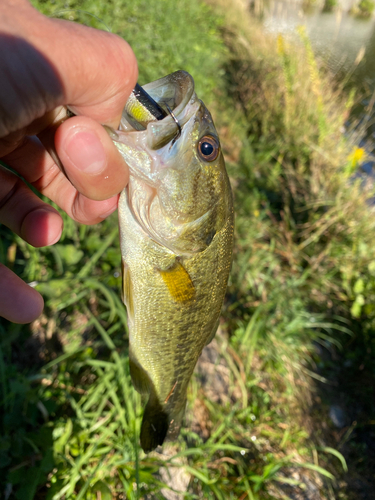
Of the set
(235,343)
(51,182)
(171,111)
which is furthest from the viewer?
(235,343)

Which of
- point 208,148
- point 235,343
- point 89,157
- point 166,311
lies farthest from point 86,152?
point 235,343

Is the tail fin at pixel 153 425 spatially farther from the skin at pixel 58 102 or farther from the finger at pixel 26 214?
the finger at pixel 26 214

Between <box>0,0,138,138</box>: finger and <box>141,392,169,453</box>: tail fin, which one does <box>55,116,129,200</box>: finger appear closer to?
<box>0,0,138,138</box>: finger

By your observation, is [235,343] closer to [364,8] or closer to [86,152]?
[86,152]

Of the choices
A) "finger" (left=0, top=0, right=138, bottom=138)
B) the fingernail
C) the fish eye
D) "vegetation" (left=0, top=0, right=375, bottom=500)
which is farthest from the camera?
"vegetation" (left=0, top=0, right=375, bottom=500)

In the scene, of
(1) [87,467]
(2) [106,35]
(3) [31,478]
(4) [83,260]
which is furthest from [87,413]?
(2) [106,35]

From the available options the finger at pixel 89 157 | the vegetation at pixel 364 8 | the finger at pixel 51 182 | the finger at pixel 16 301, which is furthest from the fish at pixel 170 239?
the vegetation at pixel 364 8

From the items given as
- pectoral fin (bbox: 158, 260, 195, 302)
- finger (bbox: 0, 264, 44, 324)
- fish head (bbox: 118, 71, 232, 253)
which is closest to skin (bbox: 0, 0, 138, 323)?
finger (bbox: 0, 264, 44, 324)

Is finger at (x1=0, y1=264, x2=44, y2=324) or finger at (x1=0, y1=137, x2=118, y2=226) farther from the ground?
finger at (x1=0, y1=137, x2=118, y2=226)
